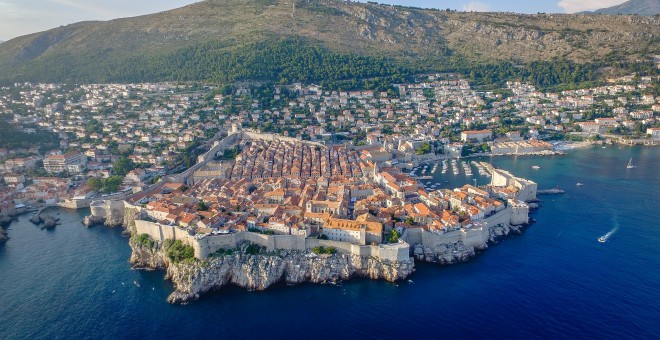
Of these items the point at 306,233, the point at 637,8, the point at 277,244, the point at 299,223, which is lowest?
the point at 277,244

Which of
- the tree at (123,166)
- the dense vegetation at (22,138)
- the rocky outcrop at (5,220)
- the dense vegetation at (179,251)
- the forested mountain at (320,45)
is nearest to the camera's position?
the dense vegetation at (179,251)

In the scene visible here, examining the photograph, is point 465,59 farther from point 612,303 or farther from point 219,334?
point 219,334

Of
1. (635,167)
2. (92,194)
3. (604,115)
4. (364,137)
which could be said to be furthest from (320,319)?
(604,115)

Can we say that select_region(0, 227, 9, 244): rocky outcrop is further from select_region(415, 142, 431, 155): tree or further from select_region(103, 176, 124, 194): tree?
select_region(415, 142, 431, 155): tree

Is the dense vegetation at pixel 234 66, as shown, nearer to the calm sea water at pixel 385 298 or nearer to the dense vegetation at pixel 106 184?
the dense vegetation at pixel 106 184

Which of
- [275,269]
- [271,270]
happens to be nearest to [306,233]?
[275,269]

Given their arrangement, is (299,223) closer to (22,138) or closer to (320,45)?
(22,138)

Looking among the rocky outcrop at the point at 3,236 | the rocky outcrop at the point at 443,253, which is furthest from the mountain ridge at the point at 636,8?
the rocky outcrop at the point at 3,236
